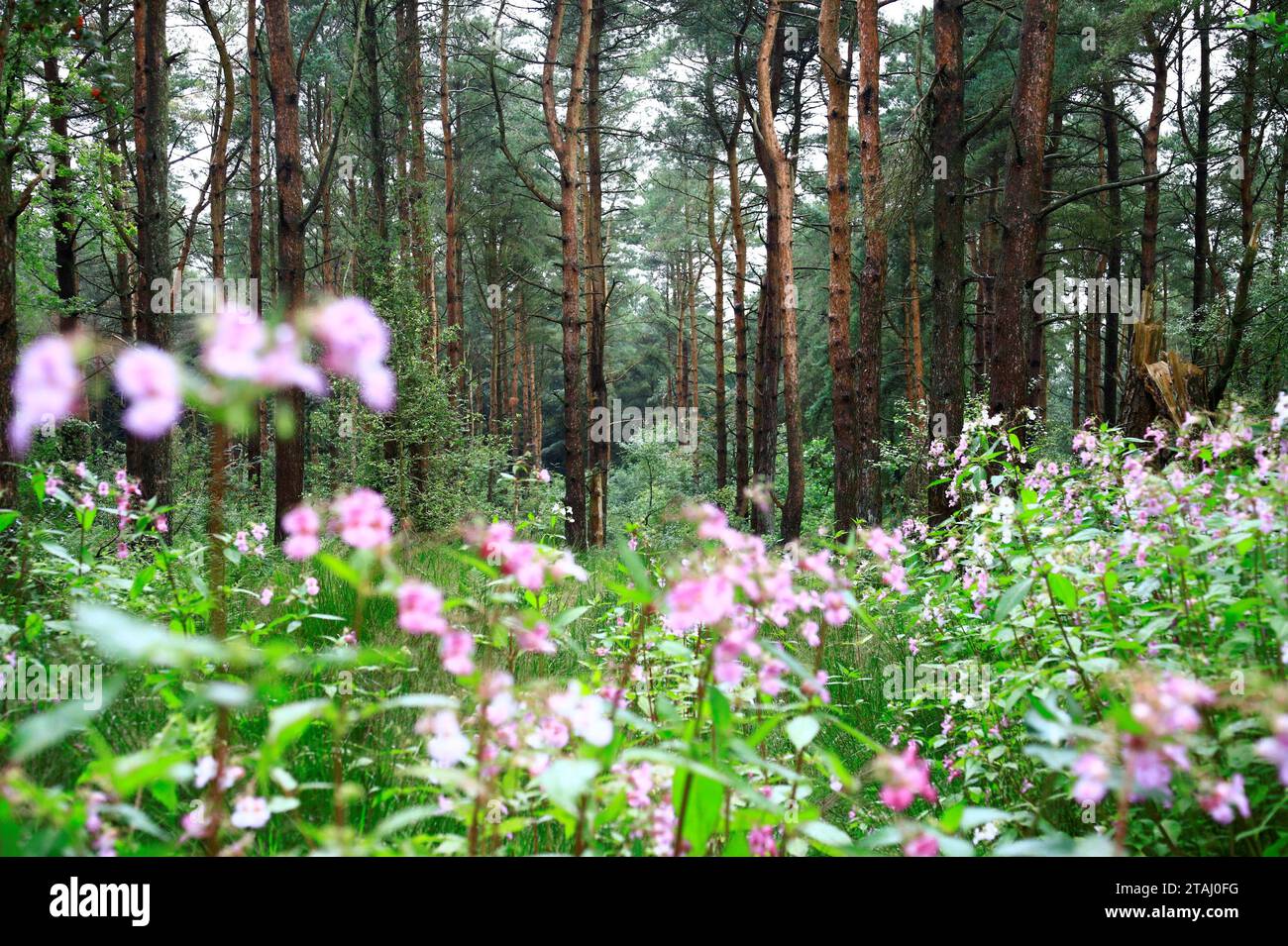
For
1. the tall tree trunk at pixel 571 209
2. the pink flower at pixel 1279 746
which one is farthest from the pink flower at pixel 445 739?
the tall tree trunk at pixel 571 209

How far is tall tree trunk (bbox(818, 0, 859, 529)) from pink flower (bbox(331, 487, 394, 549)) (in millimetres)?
7744

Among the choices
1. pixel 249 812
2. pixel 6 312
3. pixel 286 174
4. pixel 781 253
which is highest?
pixel 781 253

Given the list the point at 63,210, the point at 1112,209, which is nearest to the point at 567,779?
the point at 63,210

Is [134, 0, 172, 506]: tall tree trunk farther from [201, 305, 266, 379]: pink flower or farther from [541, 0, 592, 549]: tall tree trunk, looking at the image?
[201, 305, 266, 379]: pink flower

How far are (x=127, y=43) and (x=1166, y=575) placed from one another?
18.0m

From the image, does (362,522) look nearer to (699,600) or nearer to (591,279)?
(699,600)

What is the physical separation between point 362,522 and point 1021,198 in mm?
7155

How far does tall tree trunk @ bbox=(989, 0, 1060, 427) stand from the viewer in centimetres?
639

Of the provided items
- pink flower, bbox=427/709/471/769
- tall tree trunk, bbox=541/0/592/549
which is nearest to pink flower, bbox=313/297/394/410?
pink flower, bbox=427/709/471/769

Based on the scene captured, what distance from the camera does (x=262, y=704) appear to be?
2633 mm

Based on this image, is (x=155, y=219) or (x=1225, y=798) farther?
(x=155, y=219)

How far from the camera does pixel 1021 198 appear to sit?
6602 millimetres
